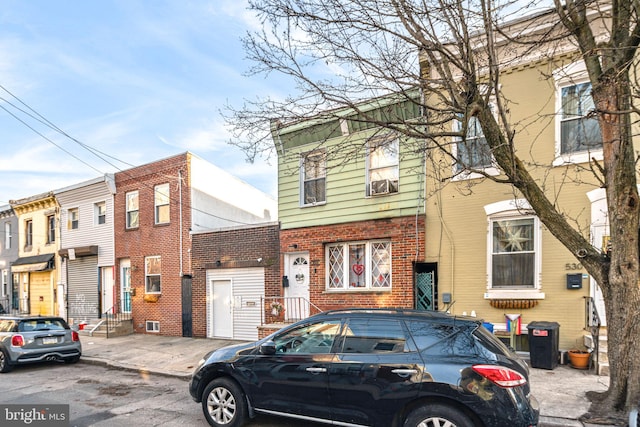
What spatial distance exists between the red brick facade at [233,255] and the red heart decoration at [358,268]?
2.37 metres

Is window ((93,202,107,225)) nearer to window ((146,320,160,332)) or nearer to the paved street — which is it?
window ((146,320,160,332))

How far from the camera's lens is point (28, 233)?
20156 millimetres

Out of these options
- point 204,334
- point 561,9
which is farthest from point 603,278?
point 204,334

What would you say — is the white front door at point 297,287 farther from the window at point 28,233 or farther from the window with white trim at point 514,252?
the window at point 28,233

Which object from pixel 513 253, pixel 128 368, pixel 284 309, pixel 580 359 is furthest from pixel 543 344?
pixel 128 368

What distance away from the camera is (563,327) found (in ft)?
26.1

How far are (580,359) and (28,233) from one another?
2336 centimetres

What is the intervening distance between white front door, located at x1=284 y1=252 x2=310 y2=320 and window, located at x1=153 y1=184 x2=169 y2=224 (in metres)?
5.64

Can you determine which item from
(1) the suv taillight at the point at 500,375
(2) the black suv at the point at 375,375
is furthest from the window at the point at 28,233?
(1) the suv taillight at the point at 500,375

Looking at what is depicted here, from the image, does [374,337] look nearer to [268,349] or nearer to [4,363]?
[268,349]

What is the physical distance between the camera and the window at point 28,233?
20016mm

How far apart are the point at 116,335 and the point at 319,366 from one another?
40.2ft

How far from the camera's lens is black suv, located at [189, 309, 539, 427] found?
400cm

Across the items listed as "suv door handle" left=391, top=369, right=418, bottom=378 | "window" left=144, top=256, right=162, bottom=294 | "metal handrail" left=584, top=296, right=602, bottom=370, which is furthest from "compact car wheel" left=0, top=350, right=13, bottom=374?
"metal handrail" left=584, top=296, right=602, bottom=370
